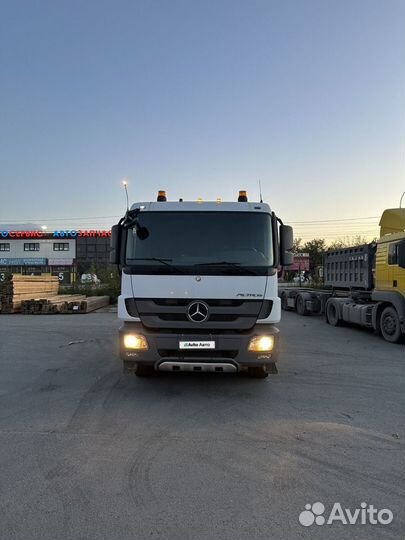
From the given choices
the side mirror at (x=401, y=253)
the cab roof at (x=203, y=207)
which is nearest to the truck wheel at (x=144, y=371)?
the cab roof at (x=203, y=207)

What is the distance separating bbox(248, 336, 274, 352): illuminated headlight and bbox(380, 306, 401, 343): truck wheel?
6103 millimetres

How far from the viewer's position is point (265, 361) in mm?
5340

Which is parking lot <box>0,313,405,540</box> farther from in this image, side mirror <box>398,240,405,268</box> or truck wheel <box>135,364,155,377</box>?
side mirror <box>398,240,405,268</box>

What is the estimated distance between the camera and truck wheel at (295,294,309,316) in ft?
55.2

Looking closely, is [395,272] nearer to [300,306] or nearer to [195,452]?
[300,306]

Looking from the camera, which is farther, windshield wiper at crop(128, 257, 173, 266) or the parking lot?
windshield wiper at crop(128, 257, 173, 266)

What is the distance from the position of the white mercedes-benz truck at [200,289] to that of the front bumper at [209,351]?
13mm

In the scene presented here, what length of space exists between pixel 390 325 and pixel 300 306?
6849 millimetres

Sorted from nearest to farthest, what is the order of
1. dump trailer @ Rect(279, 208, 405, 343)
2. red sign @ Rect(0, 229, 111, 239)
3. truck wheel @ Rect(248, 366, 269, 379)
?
truck wheel @ Rect(248, 366, 269, 379) → dump trailer @ Rect(279, 208, 405, 343) → red sign @ Rect(0, 229, 111, 239)

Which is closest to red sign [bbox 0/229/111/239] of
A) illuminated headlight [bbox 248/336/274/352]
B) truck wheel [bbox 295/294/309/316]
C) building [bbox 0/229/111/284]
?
building [bbox 0/229/111/284]

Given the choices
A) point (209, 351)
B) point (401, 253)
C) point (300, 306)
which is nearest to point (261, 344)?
point (209, 351)

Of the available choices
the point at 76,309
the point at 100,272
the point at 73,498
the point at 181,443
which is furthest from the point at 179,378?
the point at 100,272

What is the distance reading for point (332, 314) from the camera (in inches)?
559

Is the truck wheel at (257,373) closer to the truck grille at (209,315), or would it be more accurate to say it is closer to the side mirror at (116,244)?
the truck grille at (209,315)
